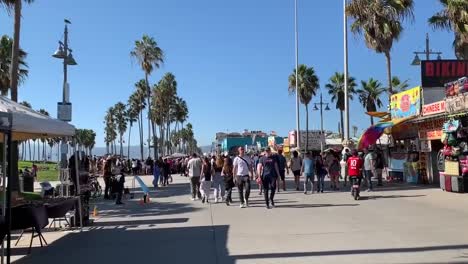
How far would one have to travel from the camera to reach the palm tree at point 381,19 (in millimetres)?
30750

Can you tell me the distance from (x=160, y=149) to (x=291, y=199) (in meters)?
67.4

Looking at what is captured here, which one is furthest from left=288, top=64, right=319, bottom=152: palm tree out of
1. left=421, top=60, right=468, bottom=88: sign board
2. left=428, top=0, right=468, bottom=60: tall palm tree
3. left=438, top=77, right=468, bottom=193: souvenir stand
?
left=438, top=77, right=468, bottom=193: souvenir stand

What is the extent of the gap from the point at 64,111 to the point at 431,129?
14056 millimetres

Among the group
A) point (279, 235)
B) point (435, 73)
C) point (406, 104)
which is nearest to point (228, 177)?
point (279, 235)

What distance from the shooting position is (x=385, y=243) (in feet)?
31.1

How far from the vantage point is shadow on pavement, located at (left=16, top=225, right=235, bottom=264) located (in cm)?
891

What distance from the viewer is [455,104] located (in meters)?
19.2

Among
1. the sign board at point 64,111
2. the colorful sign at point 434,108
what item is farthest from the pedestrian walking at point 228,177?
the colorful sign at point 434,108

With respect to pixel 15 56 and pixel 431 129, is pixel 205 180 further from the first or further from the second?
pixel 431 129

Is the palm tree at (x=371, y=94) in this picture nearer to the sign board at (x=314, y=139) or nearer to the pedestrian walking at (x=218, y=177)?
the sign board at (x=314, y=139)

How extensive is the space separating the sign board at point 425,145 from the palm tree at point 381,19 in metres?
7.55

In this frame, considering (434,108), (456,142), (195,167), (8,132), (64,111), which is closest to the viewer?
(8,132)

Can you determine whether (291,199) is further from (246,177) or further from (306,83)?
(306,83)

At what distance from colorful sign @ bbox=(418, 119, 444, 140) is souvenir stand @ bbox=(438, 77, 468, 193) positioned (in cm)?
178
